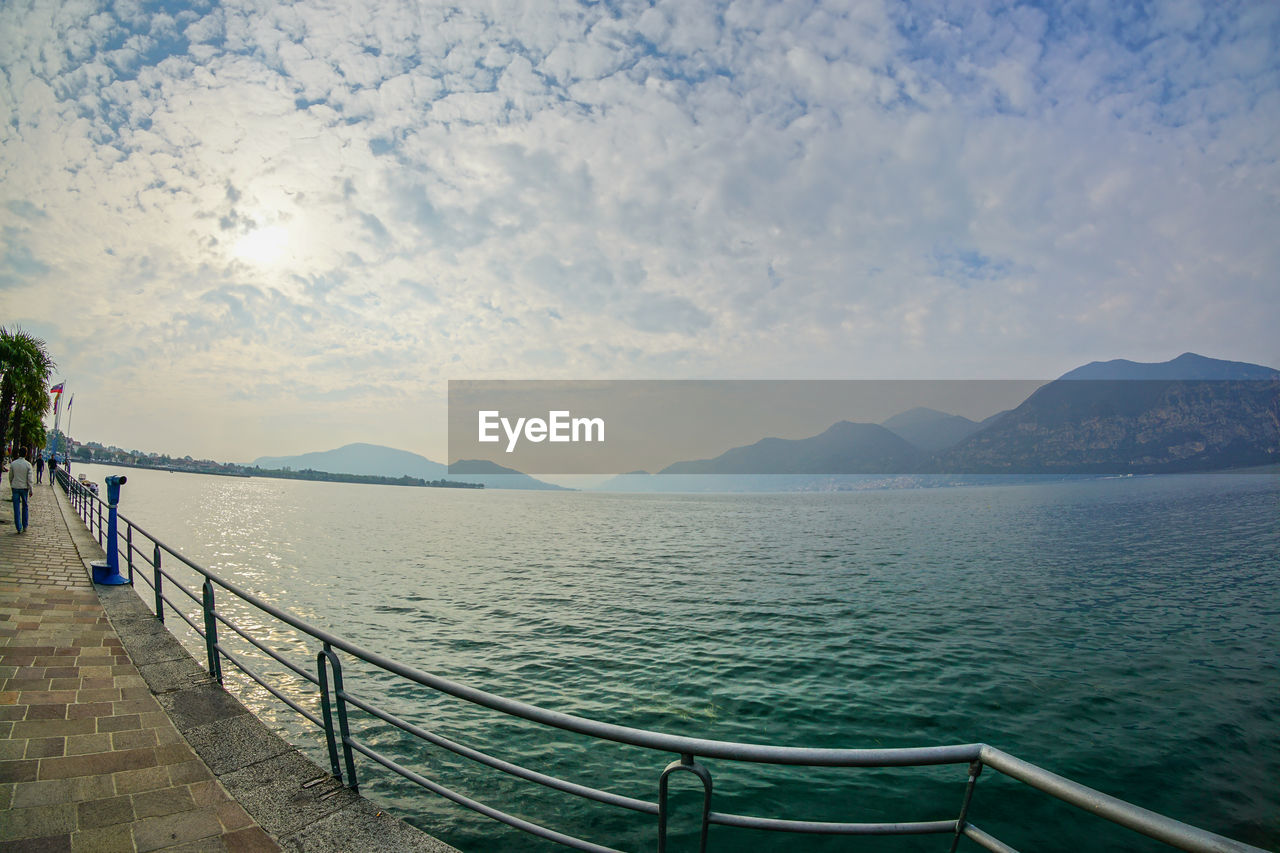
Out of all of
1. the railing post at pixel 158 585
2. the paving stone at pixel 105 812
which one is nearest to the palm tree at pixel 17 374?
the railing post at pixel 158 585

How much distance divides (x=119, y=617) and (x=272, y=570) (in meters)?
21.8

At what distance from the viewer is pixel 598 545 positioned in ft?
133

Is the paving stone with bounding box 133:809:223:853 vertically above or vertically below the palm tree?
below

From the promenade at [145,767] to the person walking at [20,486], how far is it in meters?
12.9

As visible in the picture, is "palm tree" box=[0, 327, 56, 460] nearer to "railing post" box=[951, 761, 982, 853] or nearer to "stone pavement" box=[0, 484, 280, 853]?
"stone pavement" box=[0, 484, 280, 853]

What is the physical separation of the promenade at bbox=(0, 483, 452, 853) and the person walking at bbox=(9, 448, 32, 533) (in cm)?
1294

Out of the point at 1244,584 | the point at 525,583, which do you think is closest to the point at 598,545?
the point at 525,583

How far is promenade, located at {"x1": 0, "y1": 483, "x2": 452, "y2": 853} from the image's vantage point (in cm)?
383

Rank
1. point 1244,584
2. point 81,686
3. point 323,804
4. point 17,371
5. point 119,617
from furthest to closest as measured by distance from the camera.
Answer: point 17,371, point 1244,584, point 119,617, point 81,686, point 323,804

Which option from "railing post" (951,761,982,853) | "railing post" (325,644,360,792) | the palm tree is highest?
the palm tree

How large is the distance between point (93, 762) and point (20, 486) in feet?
61.2

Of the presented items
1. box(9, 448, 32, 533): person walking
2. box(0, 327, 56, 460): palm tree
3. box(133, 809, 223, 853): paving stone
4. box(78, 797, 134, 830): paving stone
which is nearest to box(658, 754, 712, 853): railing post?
box(133, 809, 223, 853): paving stone

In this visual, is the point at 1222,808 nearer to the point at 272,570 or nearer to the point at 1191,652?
the point at 1191,652

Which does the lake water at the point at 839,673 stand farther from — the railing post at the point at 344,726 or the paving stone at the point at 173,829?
the paving stone at the point at 173,829
